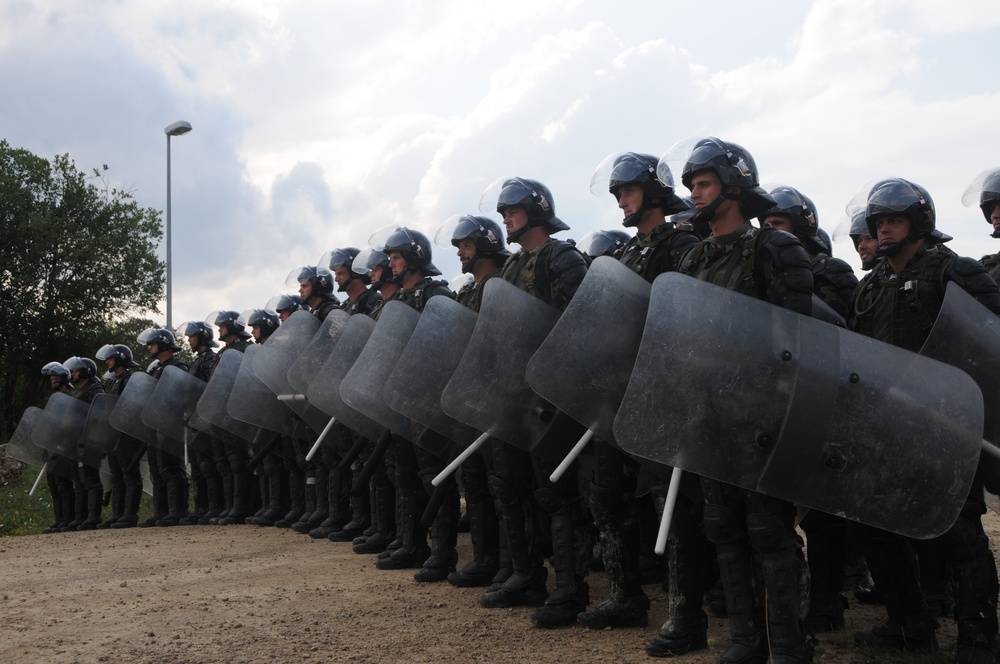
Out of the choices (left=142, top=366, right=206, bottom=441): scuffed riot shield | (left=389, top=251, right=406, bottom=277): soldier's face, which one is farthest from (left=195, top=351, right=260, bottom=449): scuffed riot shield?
(left=389, top=251, right=406, bottom=277): soldier's face

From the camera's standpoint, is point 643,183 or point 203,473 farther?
point 203,473

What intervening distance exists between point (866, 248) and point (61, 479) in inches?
432

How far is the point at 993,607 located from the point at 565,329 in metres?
2.00

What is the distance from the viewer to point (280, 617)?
568 centimetres

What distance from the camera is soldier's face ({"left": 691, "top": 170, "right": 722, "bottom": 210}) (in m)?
4.54

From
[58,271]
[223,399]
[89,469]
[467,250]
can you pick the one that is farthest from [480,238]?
[58,271]

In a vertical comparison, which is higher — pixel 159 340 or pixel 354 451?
pixel 159 340

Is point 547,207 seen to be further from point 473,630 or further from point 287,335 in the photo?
point 287,335

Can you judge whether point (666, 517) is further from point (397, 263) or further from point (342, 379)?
point (397, 263)

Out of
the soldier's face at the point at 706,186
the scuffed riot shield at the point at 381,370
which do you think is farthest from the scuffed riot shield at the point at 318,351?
the soldier's face at the point at 706,186

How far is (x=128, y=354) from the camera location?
43.4 feet

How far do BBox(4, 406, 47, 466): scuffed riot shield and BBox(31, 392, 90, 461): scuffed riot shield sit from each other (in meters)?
0.22

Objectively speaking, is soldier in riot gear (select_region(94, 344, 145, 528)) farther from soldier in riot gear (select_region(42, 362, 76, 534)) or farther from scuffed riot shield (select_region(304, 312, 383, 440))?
scuffed riot shield (select_region(304, 312, 383, 440))

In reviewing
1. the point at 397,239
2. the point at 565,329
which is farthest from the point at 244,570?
the point at 565,329
